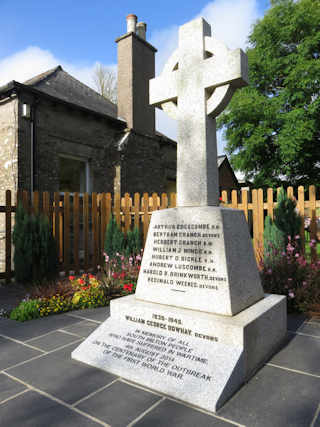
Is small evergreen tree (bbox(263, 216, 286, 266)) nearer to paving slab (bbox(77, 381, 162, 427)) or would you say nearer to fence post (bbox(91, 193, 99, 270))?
paving slab (bbox(77, 381, 162, 427))

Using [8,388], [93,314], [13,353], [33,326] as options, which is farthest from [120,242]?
[8,388]

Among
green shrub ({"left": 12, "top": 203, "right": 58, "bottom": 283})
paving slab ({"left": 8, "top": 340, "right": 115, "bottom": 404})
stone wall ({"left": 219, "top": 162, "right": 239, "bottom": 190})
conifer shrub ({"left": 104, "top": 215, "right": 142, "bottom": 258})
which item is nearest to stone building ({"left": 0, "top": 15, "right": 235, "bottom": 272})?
green shrub ({"left": 12, "top": 203, "right": 58, "bottom": 283})

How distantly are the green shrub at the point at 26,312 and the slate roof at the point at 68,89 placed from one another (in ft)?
24.2

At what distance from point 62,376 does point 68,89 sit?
1081cm

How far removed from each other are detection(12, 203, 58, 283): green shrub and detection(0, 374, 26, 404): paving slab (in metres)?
3.67

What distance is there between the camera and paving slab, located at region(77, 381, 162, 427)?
1.87 meters

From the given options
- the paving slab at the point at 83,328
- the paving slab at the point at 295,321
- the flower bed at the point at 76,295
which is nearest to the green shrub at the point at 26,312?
the flower bed at the point at 76,295

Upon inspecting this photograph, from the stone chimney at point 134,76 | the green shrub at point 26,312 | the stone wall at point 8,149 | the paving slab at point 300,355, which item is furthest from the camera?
the stone chimney at point 134,76

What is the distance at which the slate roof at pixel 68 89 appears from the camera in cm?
998

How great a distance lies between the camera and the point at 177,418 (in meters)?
1.86

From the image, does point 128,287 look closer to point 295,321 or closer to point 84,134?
point 295,321

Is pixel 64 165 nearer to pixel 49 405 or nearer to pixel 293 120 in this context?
pixel 49 405

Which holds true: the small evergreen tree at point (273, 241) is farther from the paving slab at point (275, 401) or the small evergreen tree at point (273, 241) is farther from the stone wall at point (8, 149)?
the stone wall at point (8, 149)

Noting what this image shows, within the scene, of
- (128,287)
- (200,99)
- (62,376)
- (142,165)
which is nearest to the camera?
(62,376)
